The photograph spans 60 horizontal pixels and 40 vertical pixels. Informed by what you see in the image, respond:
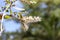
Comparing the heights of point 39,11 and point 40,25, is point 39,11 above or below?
above

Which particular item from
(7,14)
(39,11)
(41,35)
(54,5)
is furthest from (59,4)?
(7,14)

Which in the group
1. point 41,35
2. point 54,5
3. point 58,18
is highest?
point 54,5

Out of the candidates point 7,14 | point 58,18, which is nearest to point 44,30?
point 58,18

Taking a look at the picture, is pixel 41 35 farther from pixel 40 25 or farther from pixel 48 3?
pixel 48 3

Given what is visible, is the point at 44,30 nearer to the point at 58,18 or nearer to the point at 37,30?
the point at 37,30

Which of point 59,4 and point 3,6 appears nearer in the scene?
point 3,6

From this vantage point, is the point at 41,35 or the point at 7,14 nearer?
the point at 7,14

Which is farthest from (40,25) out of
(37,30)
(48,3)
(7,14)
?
(7,14)

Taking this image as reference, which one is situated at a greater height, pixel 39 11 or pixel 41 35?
pixel 39 11
